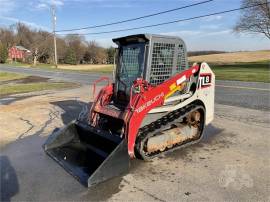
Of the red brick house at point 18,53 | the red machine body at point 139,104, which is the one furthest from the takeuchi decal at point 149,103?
the red brick house at point 18,53

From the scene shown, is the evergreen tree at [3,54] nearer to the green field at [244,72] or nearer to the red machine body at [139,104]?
the green field at [244,72]

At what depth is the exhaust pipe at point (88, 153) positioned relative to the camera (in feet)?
15.7

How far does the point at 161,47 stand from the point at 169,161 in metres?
2.04

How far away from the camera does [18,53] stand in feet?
301

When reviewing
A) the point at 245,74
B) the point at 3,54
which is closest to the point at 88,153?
the point at 245,74

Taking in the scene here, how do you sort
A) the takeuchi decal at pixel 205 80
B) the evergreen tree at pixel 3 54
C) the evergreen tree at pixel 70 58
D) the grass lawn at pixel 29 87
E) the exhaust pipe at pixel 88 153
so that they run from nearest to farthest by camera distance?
the exhaust pipe at pixel 88 153, the takeuchi decal at pixel 205 80, the grass lawn at pixel 29 87, the evergreen tree at pixel 3 54, the evergreen tree at pixel 70 58

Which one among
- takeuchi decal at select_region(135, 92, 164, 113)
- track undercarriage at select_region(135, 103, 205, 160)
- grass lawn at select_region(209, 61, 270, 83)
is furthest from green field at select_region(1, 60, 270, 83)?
takeuchi decal at select_region(135, 92, 164, 113)

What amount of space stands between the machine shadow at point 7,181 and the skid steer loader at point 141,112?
28.3 inches

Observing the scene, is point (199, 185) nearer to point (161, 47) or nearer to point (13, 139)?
point (161, 47)

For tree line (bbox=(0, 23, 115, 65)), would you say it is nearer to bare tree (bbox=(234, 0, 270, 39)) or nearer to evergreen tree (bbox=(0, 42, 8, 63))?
evergreen tree (bbox=(0, 42, 8, 63))

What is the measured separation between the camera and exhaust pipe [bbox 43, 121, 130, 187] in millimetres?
4773

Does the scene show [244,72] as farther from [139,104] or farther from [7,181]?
[7,181]

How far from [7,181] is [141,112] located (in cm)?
232

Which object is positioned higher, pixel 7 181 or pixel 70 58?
pixel 70 58
